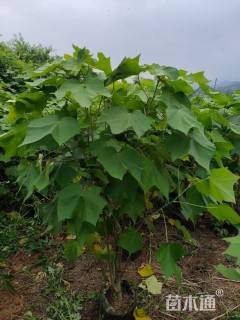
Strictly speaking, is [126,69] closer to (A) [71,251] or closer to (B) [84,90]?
(B) [84,90]

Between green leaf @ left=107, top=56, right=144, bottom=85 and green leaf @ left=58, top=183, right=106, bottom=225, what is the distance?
0.38 meters

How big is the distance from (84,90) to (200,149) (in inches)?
16.6

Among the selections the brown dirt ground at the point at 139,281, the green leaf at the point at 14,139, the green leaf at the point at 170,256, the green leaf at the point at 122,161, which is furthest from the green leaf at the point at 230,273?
the green leaf at the point at 14,139

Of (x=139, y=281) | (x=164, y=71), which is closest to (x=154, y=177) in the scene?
(x=164, y=71)

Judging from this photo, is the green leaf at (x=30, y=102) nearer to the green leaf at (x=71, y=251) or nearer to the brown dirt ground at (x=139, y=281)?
the green leaf at (x=71, y=251)

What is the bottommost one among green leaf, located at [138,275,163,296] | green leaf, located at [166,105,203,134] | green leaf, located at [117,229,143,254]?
green leaf, located at [138,275,163,296]

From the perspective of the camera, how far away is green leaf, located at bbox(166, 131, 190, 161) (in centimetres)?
101

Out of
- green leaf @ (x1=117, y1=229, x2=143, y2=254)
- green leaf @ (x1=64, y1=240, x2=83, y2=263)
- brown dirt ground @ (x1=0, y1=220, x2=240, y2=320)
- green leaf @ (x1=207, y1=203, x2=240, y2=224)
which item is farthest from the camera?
brown dirt ground @ (x1=0, y1=220, x2=240, y2=320)

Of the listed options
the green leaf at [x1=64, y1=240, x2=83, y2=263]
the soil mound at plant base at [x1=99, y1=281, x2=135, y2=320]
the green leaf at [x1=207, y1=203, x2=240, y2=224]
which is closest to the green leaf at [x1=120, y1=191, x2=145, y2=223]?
the green leaf at [x1=207, y1=203, x2=240, y2=224]

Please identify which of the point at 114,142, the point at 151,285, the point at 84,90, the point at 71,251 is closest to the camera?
the point at 84,90

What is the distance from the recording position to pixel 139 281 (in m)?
1.79

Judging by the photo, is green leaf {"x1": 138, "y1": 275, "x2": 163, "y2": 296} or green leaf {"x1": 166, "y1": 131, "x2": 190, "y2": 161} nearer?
green leaf {"x1": 166, "y1": 131, "x2": 190, "y2": 161}

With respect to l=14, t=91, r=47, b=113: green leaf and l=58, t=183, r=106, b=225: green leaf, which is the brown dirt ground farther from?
l=14, t=91, r=47, b=113: green leaf

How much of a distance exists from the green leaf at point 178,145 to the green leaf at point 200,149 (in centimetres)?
2
